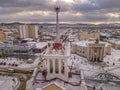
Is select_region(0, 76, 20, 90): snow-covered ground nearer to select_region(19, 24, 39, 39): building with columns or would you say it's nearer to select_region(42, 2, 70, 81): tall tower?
select_region(42, 2, 70, 81): tall tower

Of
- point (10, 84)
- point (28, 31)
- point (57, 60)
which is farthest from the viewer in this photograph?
point (28, 31)

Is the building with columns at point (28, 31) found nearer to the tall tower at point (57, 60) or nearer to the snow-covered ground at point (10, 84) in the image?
the snow-covered ground at point (10, 84)

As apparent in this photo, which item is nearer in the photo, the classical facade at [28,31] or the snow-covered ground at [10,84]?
the snow-covered ground at [10,84]

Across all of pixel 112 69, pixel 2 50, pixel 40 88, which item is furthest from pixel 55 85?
pixel 2 50

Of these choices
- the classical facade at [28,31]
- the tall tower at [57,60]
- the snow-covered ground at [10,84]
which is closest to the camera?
the tall tower at [57,60]

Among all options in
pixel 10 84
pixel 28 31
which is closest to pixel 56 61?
pixel 10 84

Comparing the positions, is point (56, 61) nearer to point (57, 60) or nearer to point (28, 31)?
point (57, 60)

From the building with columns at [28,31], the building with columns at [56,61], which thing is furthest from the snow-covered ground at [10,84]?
the building with columns at [28,31]

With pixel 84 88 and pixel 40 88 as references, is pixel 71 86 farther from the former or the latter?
pixel 40 88

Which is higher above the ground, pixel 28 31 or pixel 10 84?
pixel 28 31

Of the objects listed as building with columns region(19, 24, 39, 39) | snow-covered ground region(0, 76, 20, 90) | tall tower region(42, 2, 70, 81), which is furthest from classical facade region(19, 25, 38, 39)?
tall tower region(42, 2, 70, 81)

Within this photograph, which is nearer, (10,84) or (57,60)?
(57,60)
